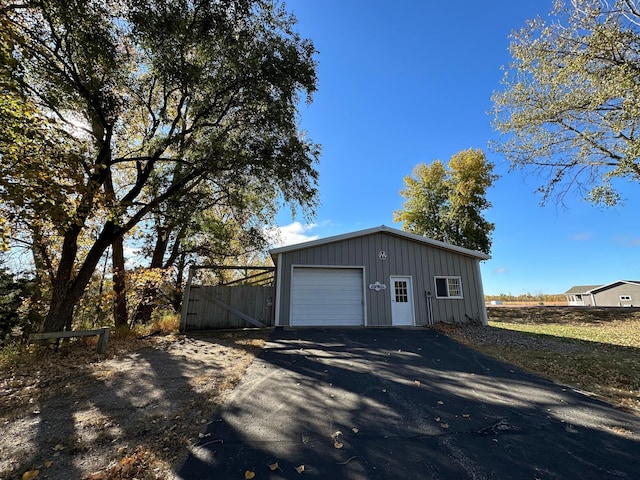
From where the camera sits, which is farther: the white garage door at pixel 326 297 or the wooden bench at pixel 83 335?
the white garage door at pixel 326 297

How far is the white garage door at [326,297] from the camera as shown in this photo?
9.62 metres

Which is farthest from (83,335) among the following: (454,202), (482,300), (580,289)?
(580,289)

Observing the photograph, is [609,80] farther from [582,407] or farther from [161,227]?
[161,227]

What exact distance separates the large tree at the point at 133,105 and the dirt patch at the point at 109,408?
7.90ft

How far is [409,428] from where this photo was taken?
9.89ft

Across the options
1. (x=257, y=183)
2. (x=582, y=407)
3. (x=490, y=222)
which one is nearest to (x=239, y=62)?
(x=257, y=183)

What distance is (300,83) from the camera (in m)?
8.48

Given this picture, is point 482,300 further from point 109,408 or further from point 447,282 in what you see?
point 109,408

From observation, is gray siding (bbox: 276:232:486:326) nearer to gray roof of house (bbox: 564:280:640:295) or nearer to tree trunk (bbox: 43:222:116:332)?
tree trunk (bbox: 43:222:116:332)

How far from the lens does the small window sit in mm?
→ 10500

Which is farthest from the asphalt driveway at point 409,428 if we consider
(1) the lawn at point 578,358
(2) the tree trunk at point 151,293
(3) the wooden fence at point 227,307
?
(2) the tree trunk at point 151,293

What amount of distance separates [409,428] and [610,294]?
46887 millimetres

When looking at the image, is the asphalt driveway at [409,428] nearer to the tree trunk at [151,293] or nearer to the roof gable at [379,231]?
the roof gable at [379,231]

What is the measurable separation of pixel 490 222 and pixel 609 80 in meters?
12.7
